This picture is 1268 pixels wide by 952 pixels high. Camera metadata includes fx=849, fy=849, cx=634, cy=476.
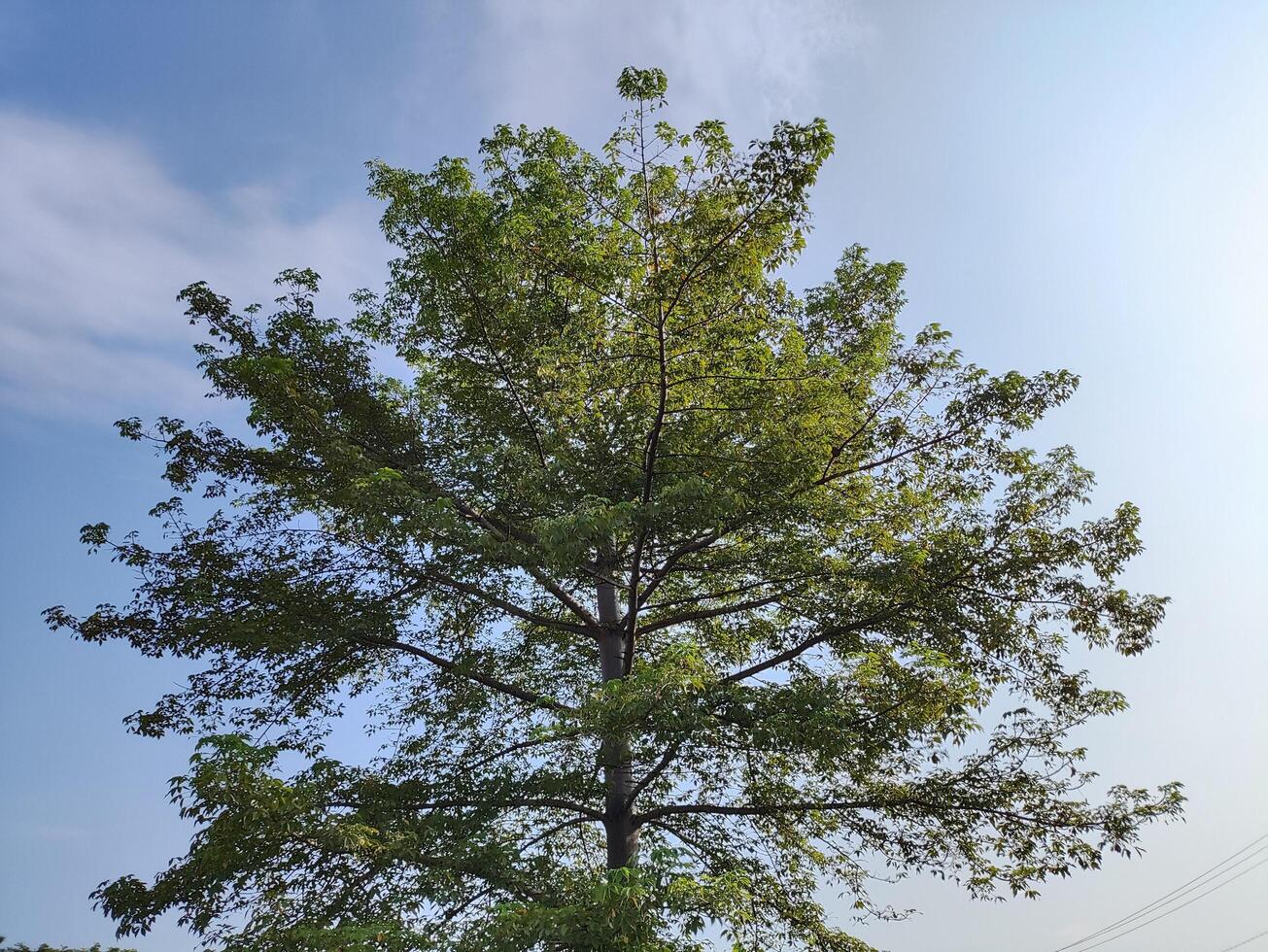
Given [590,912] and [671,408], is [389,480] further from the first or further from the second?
[590,912]

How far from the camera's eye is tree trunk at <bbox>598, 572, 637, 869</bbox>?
862cm

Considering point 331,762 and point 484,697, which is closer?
point 331,762

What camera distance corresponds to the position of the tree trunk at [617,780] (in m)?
8.62

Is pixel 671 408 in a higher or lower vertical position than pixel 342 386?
lower

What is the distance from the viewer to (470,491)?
9.67m

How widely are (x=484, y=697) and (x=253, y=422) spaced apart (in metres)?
4.18

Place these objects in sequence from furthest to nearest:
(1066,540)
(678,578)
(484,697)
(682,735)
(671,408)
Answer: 1. (678,578)
2. (484,697)
3. (1066,540)
4. (671,408)
5. (682,735)

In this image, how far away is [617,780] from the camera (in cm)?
921

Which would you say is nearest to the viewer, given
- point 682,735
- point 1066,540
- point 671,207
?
point 682,735

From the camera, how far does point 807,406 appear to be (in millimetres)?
8484

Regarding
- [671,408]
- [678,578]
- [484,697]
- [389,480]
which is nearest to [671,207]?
[671,408]

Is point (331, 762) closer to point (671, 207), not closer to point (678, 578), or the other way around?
point (678, 578)

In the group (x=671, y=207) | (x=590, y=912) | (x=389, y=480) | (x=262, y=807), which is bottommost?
(x=590, y=912)

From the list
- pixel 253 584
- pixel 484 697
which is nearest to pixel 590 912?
pixel 484 697
